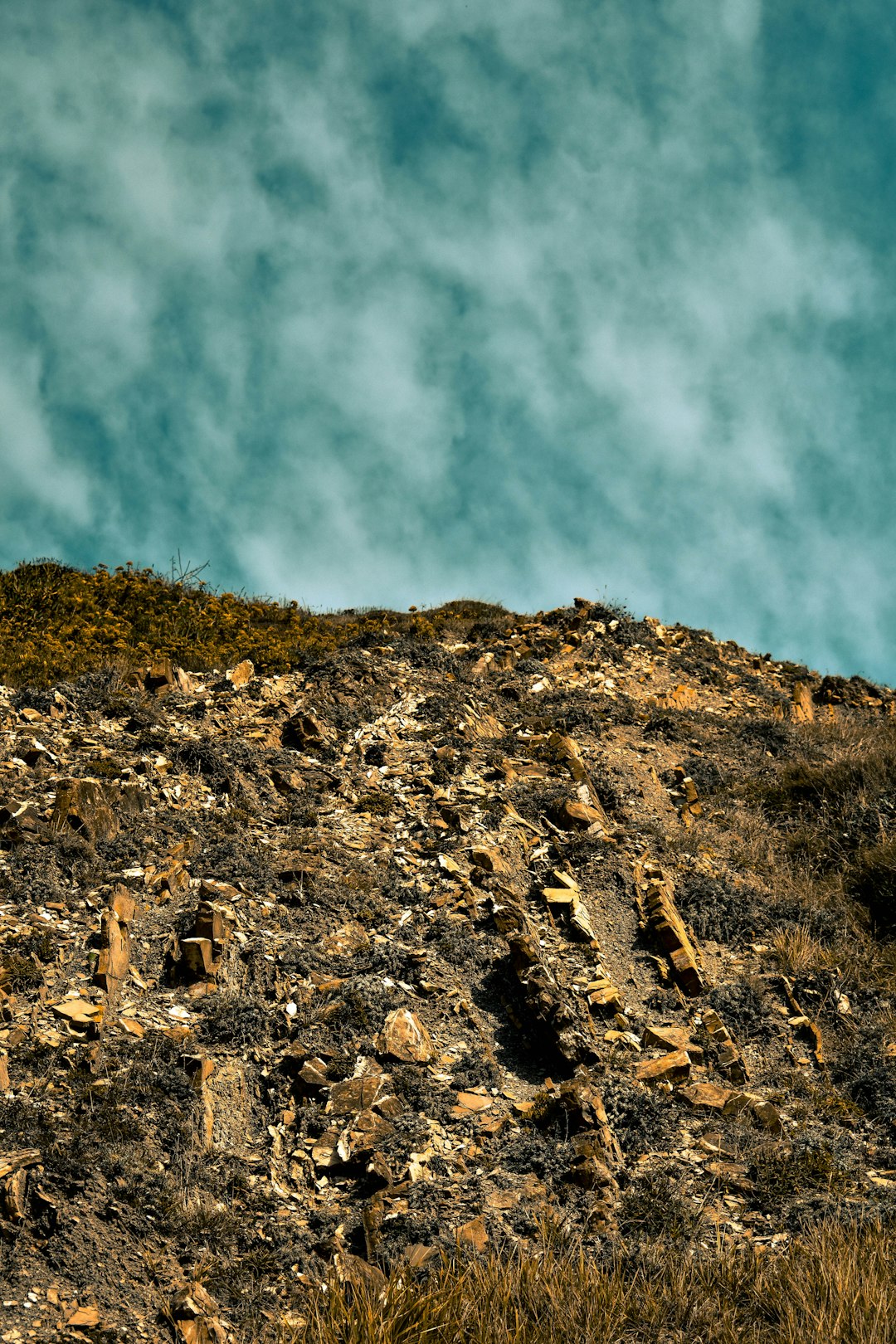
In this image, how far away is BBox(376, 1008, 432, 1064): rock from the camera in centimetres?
763

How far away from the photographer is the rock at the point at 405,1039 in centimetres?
763

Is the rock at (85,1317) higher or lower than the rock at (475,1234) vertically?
lower

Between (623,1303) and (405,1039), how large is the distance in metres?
2.84

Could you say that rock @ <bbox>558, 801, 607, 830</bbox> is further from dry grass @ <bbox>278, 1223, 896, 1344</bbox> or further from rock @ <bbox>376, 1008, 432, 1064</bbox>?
dry grass @ <bbox>278, 1223, 896, 1344</bbox>

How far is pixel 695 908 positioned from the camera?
10.1m

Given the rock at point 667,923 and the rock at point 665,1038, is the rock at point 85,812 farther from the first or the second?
the rock at point 667,923

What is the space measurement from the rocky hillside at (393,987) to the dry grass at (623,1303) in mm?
215

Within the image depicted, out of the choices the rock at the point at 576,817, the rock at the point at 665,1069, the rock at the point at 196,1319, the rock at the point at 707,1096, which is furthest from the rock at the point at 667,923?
the rock at the point at 196,1319

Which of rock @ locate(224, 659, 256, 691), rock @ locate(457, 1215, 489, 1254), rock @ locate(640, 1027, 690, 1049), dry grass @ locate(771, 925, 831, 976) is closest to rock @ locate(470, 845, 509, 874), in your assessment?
rock @ locate(640, 1027, 690, 1049)

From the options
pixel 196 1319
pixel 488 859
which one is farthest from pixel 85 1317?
pixel 488 859

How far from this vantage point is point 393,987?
8234 millimetres

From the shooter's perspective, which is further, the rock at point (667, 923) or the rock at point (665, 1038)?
the rock at point (667, 923)

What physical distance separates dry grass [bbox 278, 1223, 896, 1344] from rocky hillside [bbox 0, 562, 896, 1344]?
22cm

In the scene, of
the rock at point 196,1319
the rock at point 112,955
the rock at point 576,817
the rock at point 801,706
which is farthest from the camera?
the rock at point 801,706
